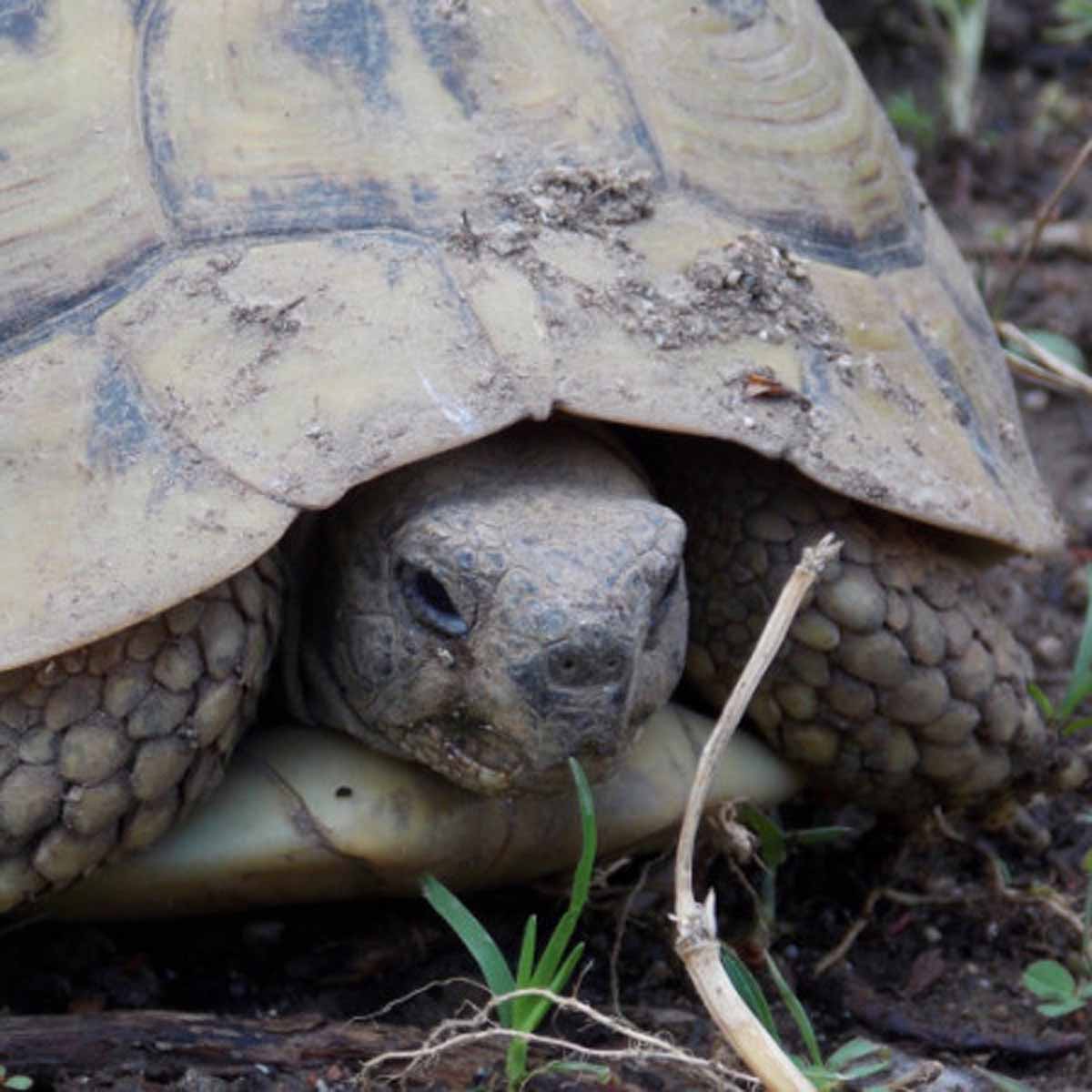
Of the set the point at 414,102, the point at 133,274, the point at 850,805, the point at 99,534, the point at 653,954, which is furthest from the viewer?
the point at 850,805

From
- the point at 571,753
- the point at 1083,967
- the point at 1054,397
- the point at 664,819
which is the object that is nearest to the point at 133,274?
the point at 571,753

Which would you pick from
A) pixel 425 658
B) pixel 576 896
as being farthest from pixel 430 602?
pixel 576 896

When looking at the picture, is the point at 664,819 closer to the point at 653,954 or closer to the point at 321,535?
the point at 653,954

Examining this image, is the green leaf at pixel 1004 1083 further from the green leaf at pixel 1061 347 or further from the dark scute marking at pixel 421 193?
the green leaf at pixel 1061 347

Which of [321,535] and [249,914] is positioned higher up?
[321,535]

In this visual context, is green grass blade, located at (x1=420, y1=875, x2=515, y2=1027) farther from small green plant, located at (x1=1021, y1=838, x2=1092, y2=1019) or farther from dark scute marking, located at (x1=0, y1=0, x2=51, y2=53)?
dark scute marking, located at (x1=0, y1=0, x2=51, y2=53)

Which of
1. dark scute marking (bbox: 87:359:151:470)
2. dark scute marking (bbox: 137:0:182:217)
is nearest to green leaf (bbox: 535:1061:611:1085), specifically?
dark scute marking (bbox: 87:359:151:470)

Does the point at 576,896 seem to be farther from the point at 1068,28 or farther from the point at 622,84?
the point at 1068,28
